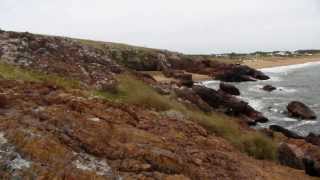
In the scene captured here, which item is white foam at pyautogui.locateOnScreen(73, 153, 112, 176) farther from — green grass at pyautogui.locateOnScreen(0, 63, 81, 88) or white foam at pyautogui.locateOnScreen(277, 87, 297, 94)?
white foam at pyautogui.locateOnScreen(277, 87, 297, 94)

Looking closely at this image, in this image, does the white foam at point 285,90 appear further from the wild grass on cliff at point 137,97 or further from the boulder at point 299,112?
the wild grass on cliff at point 137,97

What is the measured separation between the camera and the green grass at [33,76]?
42.8 feet

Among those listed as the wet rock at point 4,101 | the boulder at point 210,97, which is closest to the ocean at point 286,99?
the boulder at point 210,97

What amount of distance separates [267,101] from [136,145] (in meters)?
38.0

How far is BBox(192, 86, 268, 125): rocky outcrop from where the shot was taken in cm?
3406

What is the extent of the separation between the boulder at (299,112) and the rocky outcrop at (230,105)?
2938mm

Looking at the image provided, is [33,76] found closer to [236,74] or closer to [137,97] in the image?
[137,97]

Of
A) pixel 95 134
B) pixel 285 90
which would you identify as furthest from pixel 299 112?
pixel 95 134

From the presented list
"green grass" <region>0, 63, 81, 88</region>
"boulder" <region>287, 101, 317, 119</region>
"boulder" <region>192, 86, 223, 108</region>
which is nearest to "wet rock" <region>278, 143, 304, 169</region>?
"green grass" <region>0, 63, 81, 88</region>

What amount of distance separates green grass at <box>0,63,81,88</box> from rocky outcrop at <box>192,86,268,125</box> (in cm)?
2051

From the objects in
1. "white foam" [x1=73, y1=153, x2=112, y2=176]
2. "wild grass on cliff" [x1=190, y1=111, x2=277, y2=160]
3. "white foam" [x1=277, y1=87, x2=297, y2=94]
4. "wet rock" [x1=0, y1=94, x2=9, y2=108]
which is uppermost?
"wet rock" [x1=0, y1=94, x2=9, y2=108]

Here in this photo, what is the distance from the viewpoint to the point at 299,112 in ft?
118

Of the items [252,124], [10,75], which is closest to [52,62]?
[10,75]

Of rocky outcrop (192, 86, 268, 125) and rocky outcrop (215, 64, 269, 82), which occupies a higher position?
rocky outcrop (192, 86, 268, 125)
